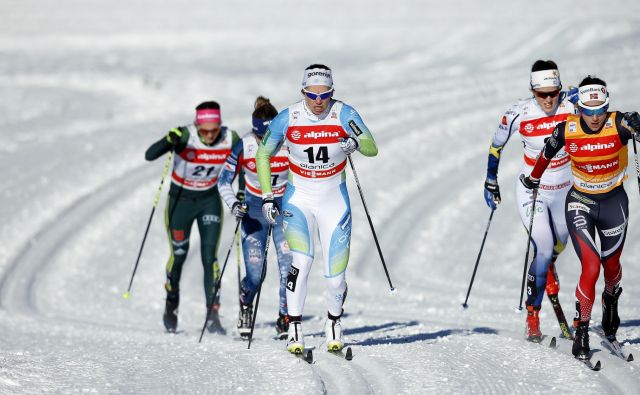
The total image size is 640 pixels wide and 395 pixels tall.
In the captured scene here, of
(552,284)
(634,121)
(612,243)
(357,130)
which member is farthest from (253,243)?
(634,121)

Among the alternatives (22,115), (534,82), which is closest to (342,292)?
(534,82)

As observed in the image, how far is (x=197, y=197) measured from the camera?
12.1 meters

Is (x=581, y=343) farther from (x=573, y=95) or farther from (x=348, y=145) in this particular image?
(x=348, y=145)

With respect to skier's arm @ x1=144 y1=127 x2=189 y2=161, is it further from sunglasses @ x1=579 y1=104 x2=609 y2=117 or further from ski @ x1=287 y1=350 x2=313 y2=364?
sunglasses @ x1=579 y1=104 x2=609 y2=117

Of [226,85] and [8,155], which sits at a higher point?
[226,85]

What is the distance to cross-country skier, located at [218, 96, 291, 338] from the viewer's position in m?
11.0

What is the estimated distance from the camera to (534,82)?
9.98 metres

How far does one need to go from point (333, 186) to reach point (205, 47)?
27359mm

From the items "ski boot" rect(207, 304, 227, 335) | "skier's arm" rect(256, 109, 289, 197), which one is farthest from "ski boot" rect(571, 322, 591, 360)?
"ski boot" rect(207, 304, 227, 335)

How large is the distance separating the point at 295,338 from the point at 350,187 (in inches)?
438

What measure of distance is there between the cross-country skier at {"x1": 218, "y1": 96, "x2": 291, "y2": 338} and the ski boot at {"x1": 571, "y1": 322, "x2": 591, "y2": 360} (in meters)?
3.33

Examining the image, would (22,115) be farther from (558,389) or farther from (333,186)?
(558,389)

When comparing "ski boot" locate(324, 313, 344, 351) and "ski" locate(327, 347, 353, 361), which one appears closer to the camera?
"ski" locate(327, 347, 353, 361)

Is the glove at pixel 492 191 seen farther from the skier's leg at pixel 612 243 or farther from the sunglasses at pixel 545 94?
the skier's leg at pixel 612 243
